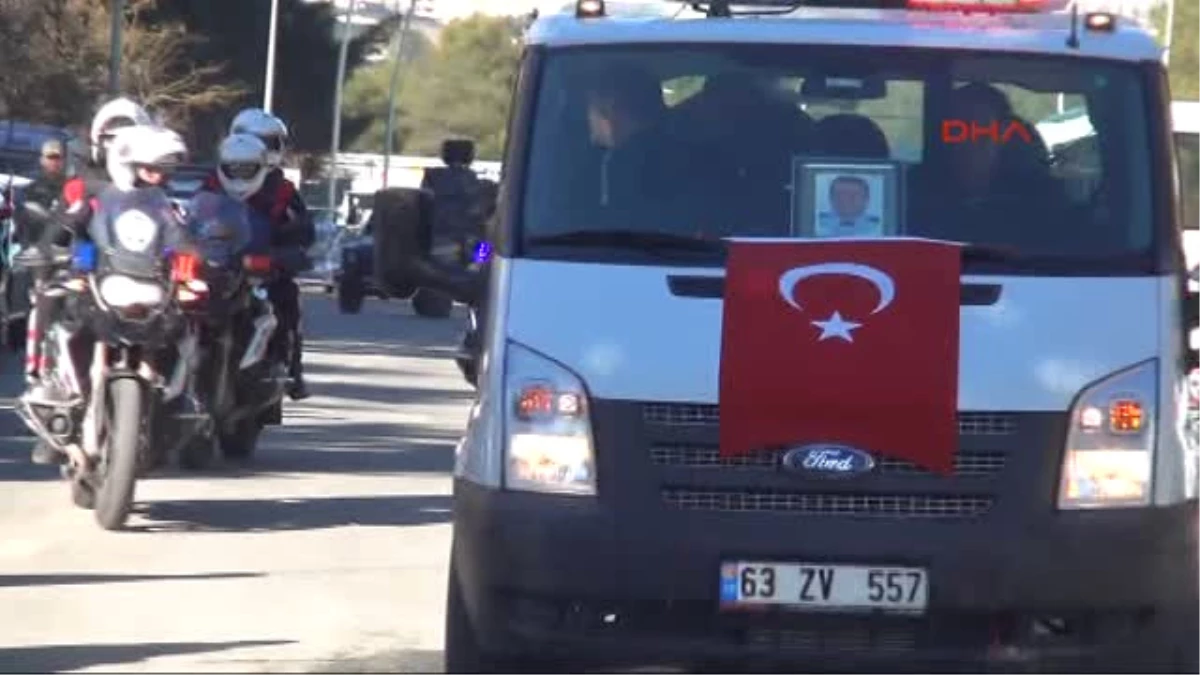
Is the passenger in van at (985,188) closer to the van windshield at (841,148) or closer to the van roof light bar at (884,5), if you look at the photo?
the van windshield at (841,148)

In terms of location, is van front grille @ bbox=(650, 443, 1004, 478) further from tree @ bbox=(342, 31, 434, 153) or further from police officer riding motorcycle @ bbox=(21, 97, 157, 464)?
tree @ bbox=(342, 31, 434, 153)

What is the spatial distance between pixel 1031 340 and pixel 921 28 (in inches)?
48.9

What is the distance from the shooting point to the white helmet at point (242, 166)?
53.1ft

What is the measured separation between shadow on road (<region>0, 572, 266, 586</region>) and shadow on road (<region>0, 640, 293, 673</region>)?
159 cm

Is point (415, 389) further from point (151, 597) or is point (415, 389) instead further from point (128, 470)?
point (151, 597)

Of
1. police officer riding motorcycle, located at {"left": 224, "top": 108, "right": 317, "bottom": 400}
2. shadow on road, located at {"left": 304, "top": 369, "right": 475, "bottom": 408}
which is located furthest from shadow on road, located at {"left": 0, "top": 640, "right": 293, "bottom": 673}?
shadow on road, located at {"left": 304, "top": 369, "right": 475, "bottom": 408}

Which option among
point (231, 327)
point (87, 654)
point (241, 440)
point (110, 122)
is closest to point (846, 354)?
point (87, 654)

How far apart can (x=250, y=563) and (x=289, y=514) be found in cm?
182

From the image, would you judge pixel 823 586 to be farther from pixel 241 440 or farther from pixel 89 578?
pixel 241 440

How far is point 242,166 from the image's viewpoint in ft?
53.2

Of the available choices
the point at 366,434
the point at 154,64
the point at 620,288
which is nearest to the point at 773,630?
the point at 620,288

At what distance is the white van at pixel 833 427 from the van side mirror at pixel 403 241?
0.44 m

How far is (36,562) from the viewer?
12.9 m

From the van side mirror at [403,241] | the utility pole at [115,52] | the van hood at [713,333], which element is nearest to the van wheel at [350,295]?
the utility pole at [115,52]
